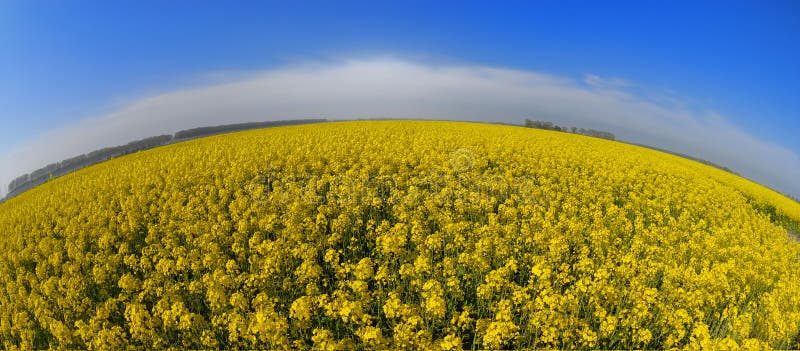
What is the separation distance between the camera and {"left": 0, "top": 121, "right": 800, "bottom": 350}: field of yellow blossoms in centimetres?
607

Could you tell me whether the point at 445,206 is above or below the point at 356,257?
above

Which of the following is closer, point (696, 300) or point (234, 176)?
point (696, 300)

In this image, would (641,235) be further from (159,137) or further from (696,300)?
(159,137)

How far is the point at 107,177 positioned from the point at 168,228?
489 inches

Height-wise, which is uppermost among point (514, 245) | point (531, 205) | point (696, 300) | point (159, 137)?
point (159, 137)

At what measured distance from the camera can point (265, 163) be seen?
1898 centimetres

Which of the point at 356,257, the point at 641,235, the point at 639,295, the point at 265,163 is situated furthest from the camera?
the point at 265,163

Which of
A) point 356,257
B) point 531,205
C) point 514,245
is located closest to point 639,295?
point 514,245

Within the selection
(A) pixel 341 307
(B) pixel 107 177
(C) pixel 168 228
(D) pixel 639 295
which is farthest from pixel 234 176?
(D) pixel 639 295

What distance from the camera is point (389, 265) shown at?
29.8 ft

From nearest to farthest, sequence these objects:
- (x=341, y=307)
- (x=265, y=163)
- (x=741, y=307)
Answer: (x=341, y=307) → (x=741, y=307) → (x=265, y=163)

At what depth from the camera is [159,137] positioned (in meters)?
71.7

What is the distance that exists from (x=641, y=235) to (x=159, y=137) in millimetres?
85192

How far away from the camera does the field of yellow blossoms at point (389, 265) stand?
6070mm
